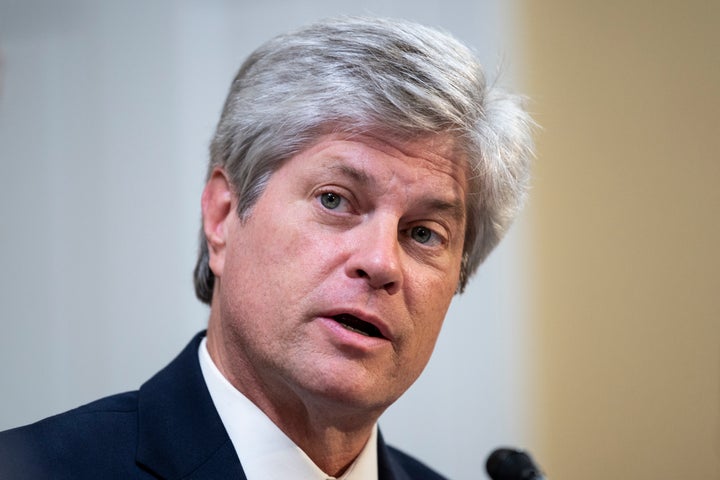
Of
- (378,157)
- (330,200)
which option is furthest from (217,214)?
(378,157)

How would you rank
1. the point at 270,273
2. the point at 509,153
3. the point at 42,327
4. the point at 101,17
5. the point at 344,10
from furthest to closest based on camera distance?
the point at 344,10 → the point at 101,17 → the point at 42,327 → the point at 509,153 → the point at 270,273

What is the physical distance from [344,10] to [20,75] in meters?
1.30

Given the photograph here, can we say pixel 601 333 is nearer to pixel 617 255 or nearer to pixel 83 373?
pixel 617 255

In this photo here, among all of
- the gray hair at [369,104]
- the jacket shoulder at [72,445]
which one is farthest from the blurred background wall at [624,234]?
the jacket shoulder at [72,445]

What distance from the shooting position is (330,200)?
1.91 metres

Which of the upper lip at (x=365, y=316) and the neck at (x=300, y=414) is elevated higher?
the upper lip at (x=365, y=316)

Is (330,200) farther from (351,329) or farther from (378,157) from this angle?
(351,329)

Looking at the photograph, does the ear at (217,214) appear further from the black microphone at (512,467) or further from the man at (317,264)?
the black microphone at (512,467)

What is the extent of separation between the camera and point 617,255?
3553 mm

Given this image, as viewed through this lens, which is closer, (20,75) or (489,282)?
(20,75)

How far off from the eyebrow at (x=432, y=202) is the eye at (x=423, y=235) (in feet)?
0.18

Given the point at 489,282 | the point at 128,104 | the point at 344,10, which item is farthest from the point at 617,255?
the point at 128,104

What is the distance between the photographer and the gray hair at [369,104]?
194 centimetres

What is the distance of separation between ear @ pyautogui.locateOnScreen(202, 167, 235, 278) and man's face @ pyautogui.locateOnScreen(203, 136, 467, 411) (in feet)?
0.04
